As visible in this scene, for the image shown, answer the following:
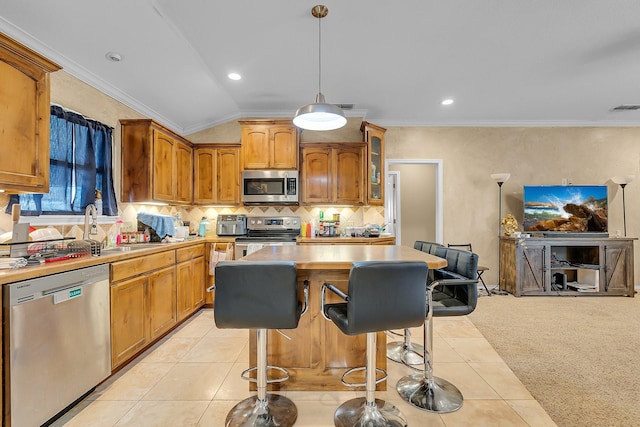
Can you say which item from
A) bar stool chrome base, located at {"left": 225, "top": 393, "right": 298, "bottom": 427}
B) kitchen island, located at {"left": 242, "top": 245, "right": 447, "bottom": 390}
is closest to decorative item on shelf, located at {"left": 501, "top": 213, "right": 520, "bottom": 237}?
kitchen island, located at {"left": 242, "top": 245, "right": 447, "bottom": 390}

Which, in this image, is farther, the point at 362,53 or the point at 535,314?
the point at 535,314

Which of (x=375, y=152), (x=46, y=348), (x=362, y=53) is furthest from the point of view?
(x=375, y=152)

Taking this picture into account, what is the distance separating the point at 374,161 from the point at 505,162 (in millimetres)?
2321

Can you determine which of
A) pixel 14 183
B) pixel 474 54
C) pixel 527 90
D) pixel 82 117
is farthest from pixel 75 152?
pixel 527 90

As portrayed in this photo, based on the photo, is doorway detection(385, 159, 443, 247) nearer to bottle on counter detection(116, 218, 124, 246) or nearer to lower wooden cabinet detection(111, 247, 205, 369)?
lower wooden cabinet detection(111, 247, 205, 369)

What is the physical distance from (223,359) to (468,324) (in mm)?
2658

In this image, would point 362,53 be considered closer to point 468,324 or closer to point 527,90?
point 527,90

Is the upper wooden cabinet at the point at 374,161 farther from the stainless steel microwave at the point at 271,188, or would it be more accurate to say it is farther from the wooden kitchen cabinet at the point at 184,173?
the wooden kitchen cabinet at the point at 184,173

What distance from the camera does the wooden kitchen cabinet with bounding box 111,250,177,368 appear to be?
92.4 inches

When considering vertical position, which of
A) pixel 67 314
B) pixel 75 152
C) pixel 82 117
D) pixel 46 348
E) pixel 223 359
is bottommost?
pixel 223 359

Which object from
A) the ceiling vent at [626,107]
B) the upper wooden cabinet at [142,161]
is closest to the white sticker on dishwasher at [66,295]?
the upper wooden cabinet at [142,161]

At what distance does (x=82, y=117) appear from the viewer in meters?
2.95

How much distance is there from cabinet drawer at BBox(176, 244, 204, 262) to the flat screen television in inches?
196

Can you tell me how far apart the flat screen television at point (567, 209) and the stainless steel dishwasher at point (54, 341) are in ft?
18.5
